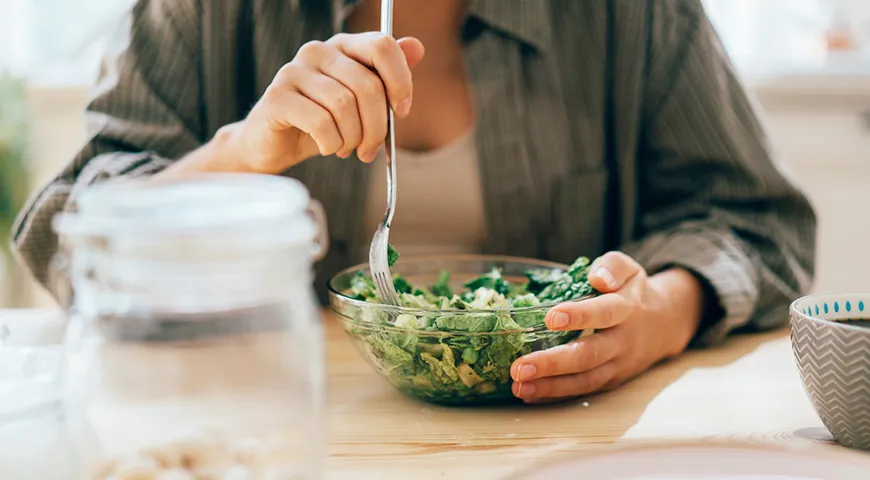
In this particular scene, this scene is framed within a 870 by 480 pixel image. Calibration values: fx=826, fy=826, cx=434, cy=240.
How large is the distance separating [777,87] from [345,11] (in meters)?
1.43

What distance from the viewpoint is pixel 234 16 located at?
120 cm

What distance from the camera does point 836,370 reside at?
1.89 ft

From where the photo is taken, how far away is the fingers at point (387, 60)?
2.43ft

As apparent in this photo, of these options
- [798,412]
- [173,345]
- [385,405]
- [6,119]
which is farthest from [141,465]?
[6,119]

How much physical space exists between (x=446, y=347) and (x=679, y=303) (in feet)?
1.10

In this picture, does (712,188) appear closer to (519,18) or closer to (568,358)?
(519,18)

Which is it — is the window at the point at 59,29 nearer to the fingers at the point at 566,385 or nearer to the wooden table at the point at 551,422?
the wooden table at the point at 551,422

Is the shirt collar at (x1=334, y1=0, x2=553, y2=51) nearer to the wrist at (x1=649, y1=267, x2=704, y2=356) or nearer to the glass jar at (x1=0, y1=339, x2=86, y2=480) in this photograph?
the wrist at (x1=649, y1=267, x2=704, y2=356)

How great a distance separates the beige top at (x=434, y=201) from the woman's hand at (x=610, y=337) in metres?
0.43

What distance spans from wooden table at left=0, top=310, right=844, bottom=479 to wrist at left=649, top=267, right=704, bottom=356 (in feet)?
0.11

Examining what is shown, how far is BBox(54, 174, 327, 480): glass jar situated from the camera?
0.42 m

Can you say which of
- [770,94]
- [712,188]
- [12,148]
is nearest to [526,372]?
[712,188]

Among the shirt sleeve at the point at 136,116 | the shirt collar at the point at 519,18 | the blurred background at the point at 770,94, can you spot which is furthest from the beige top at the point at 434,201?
→ the blurred background at the point at 770,94

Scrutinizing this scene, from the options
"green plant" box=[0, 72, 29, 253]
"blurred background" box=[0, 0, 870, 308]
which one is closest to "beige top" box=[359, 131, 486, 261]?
"blurred background" box=[0, 0, 870, 308]
